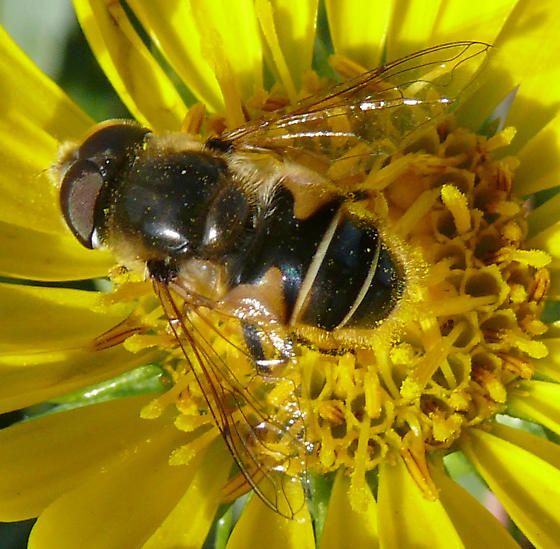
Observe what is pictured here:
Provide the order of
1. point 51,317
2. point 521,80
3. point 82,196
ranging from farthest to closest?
point 521,80
point 51,317
point 82,196

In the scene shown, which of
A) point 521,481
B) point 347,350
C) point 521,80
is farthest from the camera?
point 521,80

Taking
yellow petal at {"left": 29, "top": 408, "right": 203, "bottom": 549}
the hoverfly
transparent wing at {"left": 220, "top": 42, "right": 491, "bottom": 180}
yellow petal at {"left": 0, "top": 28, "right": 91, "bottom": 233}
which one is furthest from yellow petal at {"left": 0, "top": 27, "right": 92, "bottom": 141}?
yellow petal at {"left": 29, "top": 408, "right": 203, "bottom": 549}

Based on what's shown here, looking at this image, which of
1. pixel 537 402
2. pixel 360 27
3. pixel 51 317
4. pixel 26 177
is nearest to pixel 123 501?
pixel 51 317

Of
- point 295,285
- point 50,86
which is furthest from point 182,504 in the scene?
point 50,86

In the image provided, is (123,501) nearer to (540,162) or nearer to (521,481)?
(521,481)

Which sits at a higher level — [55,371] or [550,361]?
[55,371]
